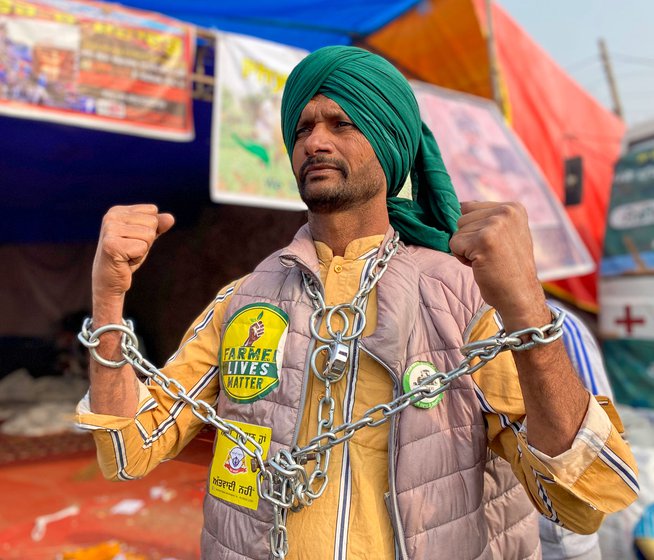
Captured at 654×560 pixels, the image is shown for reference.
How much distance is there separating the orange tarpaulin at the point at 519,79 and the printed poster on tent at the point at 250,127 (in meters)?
2.43

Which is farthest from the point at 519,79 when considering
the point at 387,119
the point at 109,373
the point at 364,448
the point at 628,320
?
the point at 109,373

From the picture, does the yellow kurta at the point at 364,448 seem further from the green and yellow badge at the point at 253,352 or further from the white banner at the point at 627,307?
the white banner at the point at 627,307

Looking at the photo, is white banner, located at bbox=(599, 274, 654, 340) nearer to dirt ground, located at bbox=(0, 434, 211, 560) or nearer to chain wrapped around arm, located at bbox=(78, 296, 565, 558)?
dirt ground, located at bbox=(0, 434, 211, 560)

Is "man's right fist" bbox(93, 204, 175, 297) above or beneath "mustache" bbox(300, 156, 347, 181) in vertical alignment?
beneath

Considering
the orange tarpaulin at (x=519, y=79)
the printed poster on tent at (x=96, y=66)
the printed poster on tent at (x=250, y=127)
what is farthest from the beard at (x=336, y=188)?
the orange tarpaulin at (x=519, y=79)

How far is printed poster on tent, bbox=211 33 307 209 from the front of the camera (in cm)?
374

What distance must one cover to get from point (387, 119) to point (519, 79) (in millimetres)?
5639

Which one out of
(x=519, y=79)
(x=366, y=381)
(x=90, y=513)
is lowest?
(x=90, y=513)

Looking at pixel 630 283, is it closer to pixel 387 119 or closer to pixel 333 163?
pixel 387 119

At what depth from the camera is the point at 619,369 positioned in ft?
18.8

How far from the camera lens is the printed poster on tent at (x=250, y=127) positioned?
374 cm

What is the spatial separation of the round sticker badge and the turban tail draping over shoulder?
0.35m

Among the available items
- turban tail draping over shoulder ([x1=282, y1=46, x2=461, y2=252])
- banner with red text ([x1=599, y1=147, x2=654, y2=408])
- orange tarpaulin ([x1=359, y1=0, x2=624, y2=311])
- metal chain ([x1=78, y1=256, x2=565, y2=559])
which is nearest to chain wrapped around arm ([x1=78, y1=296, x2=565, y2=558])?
metal chain ([x1=78, y1=256, x2=565, y2=559])

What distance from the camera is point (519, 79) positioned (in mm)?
6148
